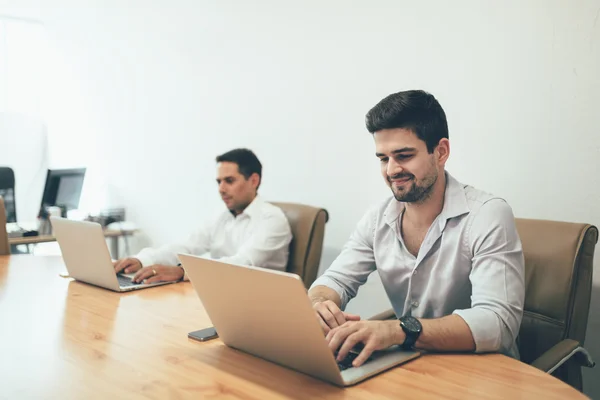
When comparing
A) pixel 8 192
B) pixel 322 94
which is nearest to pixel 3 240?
pixel 8 192

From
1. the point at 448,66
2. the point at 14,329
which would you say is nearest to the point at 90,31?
the point at 448,66

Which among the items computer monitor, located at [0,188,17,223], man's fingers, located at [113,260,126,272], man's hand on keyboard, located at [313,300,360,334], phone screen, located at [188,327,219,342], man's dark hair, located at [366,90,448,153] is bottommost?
computer monitor, located at [0,188,17,223]

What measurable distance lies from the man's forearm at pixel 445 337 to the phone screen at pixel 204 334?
1.72ft

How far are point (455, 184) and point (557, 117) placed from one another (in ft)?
2.55

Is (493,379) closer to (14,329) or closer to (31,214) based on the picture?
(14,329)

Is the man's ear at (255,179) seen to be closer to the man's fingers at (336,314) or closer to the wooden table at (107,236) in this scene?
the wooden table at (107,236)

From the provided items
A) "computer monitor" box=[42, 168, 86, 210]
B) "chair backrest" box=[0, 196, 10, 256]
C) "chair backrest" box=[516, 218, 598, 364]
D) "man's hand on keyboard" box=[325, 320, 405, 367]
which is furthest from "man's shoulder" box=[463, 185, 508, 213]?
"computer monitor" box=[42, 168, 86, 210]

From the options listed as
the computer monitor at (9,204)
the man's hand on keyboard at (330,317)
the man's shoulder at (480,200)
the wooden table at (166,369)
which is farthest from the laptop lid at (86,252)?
the computer monitor at (9,204)

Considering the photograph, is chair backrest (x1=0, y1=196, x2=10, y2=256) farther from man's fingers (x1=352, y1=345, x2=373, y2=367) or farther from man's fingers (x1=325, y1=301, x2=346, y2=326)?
man's fingers (x1=352, y1=345, x2=373, y2=367)

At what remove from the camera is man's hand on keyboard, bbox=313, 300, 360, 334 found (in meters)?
1.52

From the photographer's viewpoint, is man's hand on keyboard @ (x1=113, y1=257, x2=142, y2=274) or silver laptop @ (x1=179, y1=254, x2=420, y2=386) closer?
silver laptop @ (x1=179, y1=254, x2=420, y2=386)

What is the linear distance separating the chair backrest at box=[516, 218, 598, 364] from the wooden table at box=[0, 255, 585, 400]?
518 mm

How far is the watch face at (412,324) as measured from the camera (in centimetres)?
145

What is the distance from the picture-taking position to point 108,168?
5.06 metres
